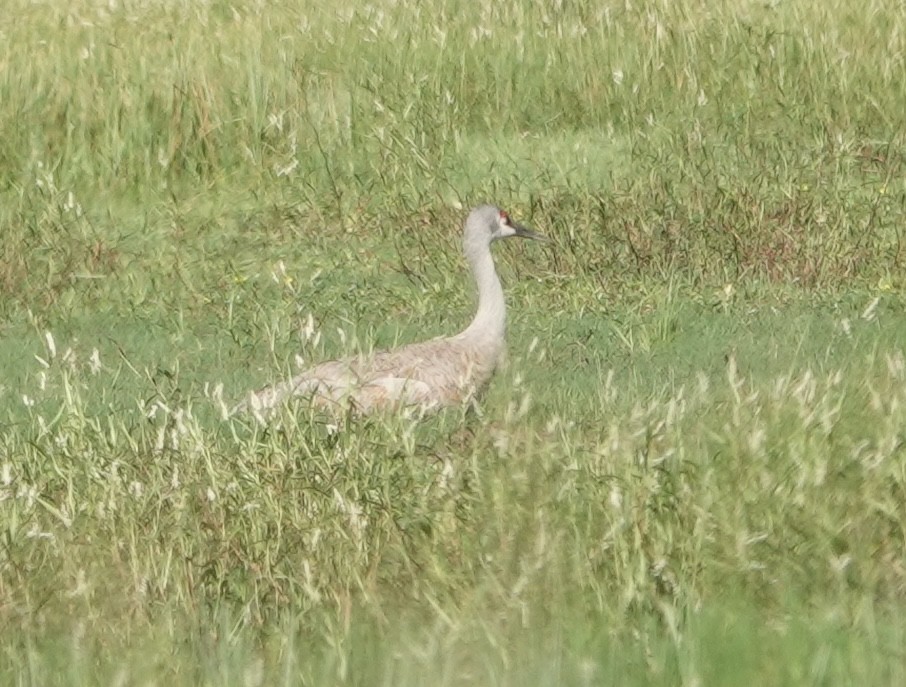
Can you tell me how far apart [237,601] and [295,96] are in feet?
28.7

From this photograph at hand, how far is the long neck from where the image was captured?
30.8ft

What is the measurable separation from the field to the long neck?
0.25m

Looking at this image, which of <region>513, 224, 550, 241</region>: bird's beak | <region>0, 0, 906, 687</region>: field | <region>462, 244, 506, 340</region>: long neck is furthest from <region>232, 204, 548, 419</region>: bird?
<region>513, 224, 550, 241</region>: bird's beak

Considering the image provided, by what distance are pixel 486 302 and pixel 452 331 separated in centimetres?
171

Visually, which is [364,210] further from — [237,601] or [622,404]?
[237,601]

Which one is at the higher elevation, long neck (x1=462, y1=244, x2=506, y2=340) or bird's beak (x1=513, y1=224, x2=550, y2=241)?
long neck (x1=462, y1=244, x2=506, y2=340)

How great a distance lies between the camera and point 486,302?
31.5 feet

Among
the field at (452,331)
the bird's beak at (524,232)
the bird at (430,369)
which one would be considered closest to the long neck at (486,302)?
the bird at (430,369)

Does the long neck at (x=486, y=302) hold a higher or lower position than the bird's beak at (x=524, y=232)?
higher

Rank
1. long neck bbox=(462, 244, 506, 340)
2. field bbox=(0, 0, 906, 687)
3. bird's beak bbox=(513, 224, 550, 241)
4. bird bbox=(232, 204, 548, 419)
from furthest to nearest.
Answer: bird's beak bbox=(513, 224, 550, 241), long neck bbox=(462, 244, 506, 340), bird bbox=(232, 204, 548, 419), field bbox=(0, 0, 906, 687)

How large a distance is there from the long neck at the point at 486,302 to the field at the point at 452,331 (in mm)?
250

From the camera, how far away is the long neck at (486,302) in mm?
9375

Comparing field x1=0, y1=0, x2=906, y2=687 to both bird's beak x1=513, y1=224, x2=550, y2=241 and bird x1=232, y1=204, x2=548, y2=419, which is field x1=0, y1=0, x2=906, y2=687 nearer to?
bird x1=232, y1=204, x2=548, y2=419

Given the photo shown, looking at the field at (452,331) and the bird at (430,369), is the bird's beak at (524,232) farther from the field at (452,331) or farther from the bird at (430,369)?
the bird at (430,369)
